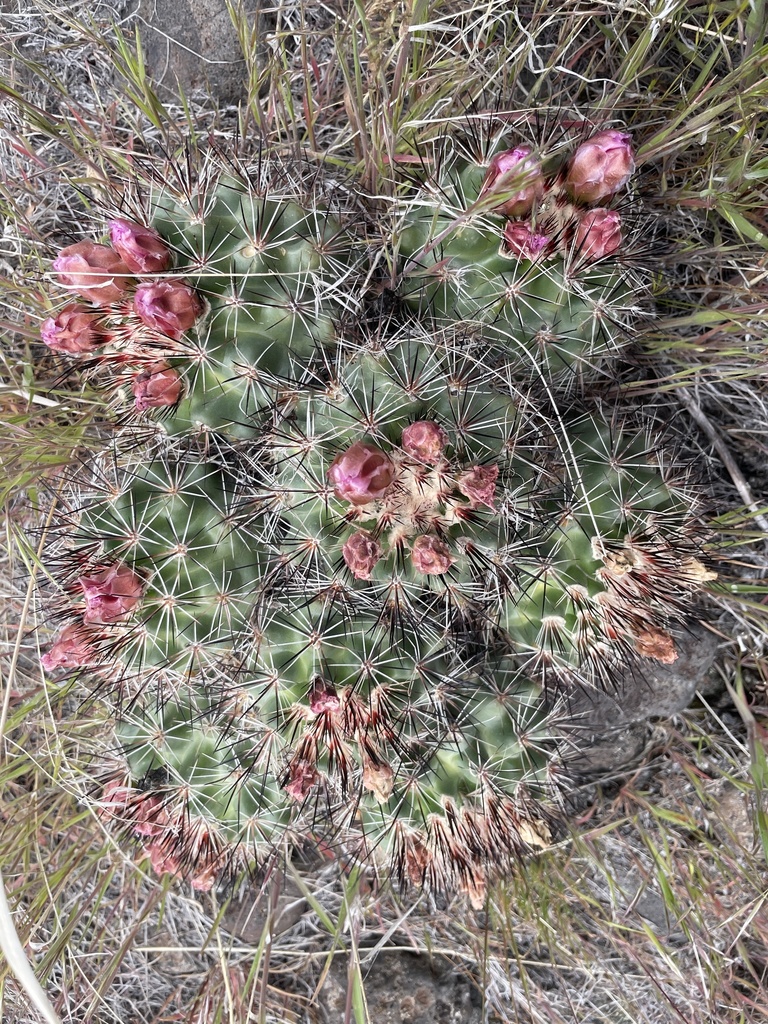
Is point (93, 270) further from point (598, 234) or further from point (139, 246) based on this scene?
point (598, 234)

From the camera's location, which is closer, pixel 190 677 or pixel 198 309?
pixel 198 309

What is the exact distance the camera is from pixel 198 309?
6.64 ft

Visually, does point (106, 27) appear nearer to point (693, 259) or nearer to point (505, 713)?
point (693, 259)

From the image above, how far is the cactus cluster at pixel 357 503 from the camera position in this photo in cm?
200

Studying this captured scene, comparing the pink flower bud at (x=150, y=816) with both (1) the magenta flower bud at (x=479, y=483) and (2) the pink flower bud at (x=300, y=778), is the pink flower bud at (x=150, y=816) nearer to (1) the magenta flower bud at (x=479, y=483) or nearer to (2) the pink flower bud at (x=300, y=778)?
(2) the pink flower bud at (x=300, y=778)

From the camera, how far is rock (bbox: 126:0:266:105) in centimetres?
288

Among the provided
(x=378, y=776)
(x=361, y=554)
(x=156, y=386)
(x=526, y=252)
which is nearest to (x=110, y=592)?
(x=156, y=386)

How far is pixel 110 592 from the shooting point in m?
2.12

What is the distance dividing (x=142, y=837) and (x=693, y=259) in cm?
299

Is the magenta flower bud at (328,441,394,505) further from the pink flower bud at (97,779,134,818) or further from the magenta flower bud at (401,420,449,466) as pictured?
the pink flower bud at (97,779,134,818)

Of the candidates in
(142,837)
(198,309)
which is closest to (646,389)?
(198,309)

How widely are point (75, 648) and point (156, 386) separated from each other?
0.88 metres

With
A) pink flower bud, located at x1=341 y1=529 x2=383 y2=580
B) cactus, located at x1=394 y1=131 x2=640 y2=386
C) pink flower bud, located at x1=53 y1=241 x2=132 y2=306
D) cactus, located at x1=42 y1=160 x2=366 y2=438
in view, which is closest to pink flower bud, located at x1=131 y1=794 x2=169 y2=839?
pink flower bud, located at x1=341 y1=529 x2=383 y2=580

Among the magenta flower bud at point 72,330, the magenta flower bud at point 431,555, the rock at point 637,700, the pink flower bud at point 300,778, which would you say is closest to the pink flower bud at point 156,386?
the magenta flower bud at point 72,330
